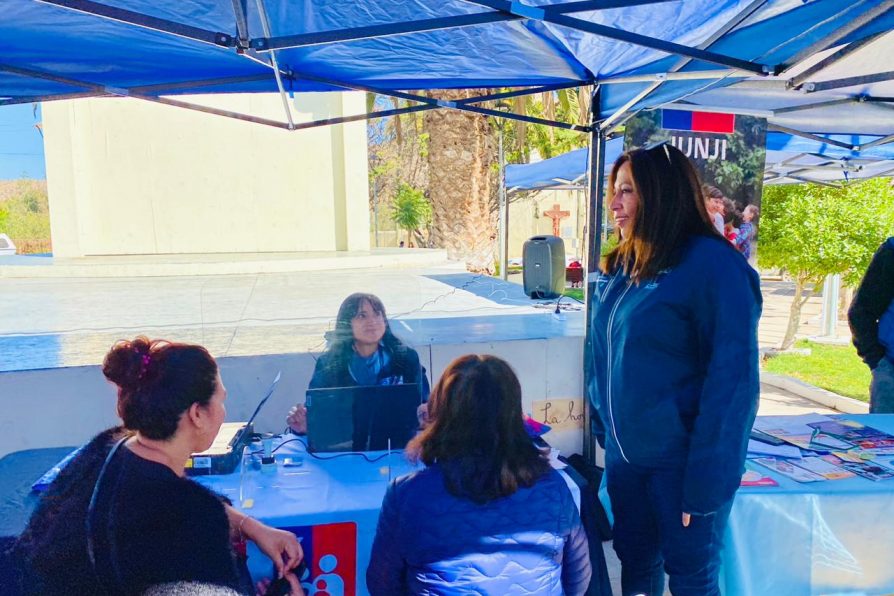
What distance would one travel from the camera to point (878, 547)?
1915 millimetres

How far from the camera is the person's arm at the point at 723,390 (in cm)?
152

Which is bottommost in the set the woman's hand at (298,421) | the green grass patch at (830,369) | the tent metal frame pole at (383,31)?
the green grass patch at (830,369)

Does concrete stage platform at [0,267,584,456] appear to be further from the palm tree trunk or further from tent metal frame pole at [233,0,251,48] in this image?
tent metal frame pole at [233,0,251,48]

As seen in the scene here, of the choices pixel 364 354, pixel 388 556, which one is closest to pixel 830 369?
pixel 364 354

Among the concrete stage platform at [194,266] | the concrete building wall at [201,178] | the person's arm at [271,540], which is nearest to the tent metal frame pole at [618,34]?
the person's arm at [271,540]

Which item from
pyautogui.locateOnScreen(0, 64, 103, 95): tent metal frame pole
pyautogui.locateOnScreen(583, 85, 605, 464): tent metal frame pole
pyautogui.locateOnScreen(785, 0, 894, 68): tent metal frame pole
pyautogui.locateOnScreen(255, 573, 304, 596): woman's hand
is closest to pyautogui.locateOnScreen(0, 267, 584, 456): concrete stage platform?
pyautogui.locateOnScreen(583, 85, 605, 464): tent metal frame pole

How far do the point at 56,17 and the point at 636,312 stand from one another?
2269 mm

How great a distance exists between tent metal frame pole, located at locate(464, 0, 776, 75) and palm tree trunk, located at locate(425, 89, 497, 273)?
657cm

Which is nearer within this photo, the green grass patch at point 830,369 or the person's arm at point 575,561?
the person's arm at point 575,561

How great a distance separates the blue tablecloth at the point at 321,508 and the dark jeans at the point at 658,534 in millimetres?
176

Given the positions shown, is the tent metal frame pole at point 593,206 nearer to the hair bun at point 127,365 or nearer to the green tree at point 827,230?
the hair bun at point 127,365

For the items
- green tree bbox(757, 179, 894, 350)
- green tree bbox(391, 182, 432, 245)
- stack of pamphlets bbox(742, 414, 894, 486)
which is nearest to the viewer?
stack of pamphlets bbox(742, 414, 894, 486)

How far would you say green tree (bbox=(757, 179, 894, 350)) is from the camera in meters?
6.70

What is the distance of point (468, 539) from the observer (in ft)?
4.45
